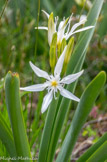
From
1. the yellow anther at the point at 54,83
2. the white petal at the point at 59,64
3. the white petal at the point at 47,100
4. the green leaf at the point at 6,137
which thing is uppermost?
the white petal at the point at 59,64

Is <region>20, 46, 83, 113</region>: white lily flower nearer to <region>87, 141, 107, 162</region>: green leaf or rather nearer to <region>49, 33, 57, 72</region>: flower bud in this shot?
<region>49, 33, 57, 72</region>: flower bud

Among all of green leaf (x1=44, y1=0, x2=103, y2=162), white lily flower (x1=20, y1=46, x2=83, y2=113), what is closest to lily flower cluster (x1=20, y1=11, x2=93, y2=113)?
white lily flower (x1=20, y1=46, x2=83, y2=113)

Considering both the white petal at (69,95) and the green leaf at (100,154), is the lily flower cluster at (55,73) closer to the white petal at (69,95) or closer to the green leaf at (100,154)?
the white petal at (69,95)

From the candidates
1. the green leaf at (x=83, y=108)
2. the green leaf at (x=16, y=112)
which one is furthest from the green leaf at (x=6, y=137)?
the green leaf at (x=83, y=108)

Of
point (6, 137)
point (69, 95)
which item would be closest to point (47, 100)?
point (69, 95)

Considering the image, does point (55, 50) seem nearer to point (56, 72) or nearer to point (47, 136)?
point (56, 72)

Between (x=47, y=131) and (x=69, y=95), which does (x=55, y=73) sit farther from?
(x=47, y=131)
